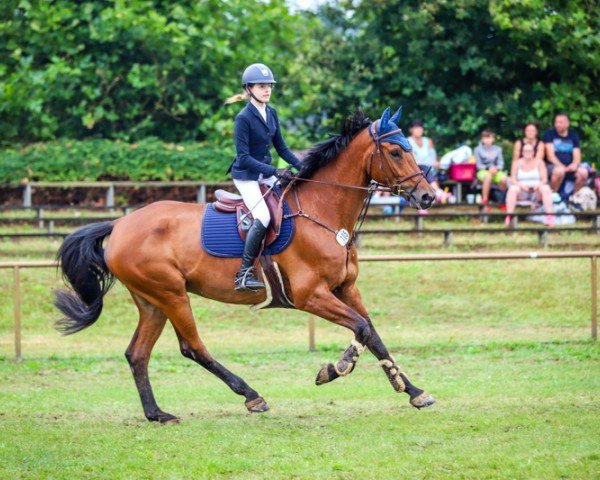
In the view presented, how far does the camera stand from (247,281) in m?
9.56

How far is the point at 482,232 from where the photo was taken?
18953 mm

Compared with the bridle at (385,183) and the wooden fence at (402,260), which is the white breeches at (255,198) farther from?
the wooden fence at (402,260)

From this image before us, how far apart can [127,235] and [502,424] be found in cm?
378

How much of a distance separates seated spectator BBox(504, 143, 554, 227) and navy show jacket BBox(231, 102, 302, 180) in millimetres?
9948

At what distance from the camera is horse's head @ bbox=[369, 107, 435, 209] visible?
30.2 ft

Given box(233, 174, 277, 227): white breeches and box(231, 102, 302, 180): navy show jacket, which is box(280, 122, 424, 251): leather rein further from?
box(231, 102, 302, 180): navy show jacket

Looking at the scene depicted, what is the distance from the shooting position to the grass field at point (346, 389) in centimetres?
770

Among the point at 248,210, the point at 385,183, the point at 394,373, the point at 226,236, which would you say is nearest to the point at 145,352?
the point at 226,236

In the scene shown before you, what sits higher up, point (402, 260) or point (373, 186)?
point (373, 186)

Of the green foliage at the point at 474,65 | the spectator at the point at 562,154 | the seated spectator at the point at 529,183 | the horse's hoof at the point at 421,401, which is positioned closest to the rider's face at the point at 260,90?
the horse's hoof at the point at 421,401

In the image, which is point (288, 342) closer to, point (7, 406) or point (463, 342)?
point (463, 342)

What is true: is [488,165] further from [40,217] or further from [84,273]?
[84,273]

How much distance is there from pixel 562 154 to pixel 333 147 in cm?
1073

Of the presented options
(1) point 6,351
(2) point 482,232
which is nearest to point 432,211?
(2) point 482,232
